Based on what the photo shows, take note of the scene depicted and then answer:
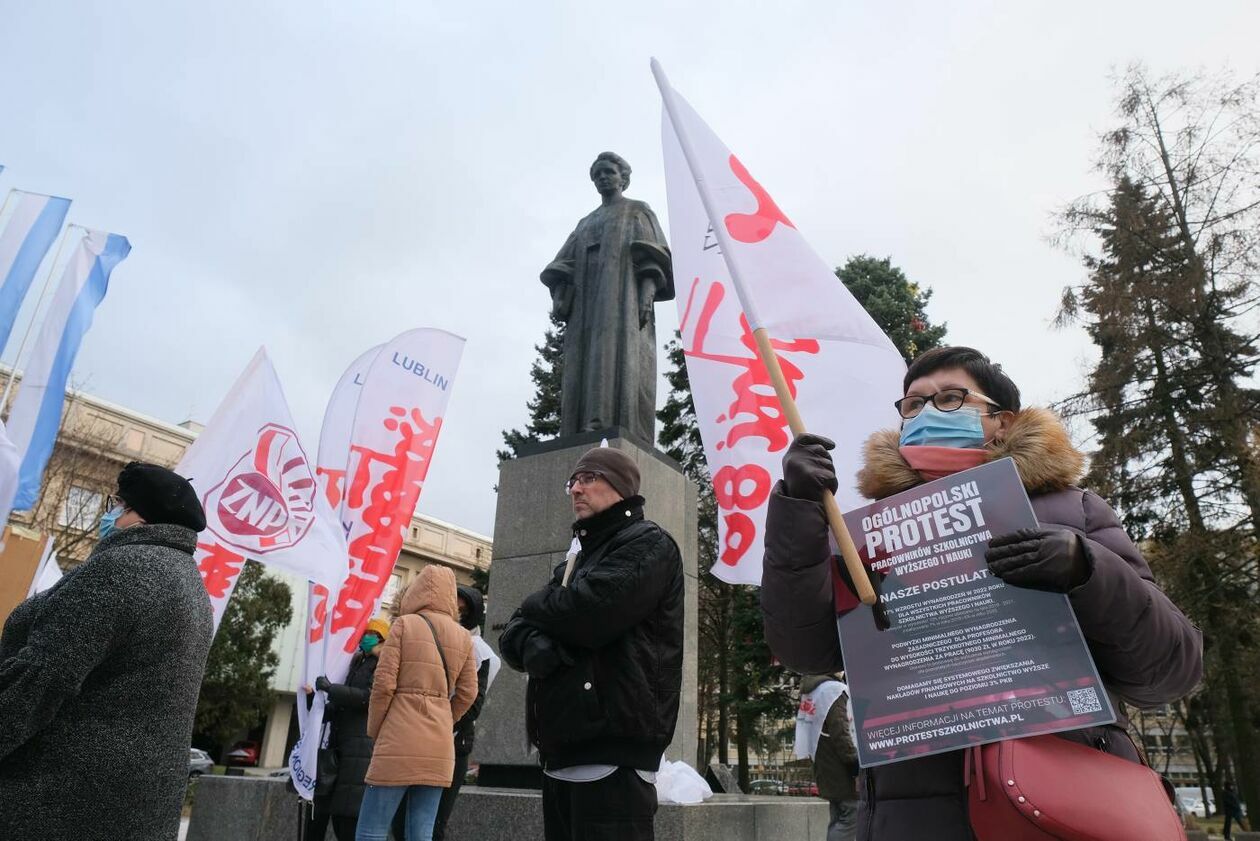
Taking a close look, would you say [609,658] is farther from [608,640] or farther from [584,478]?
[584,478]

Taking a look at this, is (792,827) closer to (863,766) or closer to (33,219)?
(863,766)

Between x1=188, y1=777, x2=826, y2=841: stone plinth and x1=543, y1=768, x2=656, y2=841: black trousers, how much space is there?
6.11 feet

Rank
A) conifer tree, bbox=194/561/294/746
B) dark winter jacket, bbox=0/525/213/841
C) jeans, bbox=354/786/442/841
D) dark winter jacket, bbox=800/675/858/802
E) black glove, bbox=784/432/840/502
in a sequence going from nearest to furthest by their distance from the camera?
black glove, bbox=784/432/840/502
dark winter jacket, bbox=0/525/213/841
jeans, bbox=354/786/442/841
dark winter jacket, bbox=800/675/858/802
conifer tree, bbox=194/561/294/746

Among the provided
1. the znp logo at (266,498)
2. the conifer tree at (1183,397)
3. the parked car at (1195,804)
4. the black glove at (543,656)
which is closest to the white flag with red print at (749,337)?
the black glove at (543,656)

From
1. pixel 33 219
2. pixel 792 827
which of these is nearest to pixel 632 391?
pixel 792 827

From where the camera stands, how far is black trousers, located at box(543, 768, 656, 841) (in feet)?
8.92

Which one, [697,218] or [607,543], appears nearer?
[607,543]

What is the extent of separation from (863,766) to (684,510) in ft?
18.0

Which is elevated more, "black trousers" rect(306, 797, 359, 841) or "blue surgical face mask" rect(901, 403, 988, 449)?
"blue surgical face mask" rect(901, 403, 988, 449)

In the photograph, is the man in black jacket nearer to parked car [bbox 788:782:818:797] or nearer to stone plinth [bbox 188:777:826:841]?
stone plinth [bbox 188:777:826:841]

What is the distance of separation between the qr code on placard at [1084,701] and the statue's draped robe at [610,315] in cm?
584

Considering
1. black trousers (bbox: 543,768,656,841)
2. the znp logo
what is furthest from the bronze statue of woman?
black trousers (bbox: 543,768,656,841)

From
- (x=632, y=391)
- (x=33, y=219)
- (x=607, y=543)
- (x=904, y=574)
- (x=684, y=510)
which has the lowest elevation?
(x=904, y=574)

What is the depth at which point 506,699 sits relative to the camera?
20.4ft
